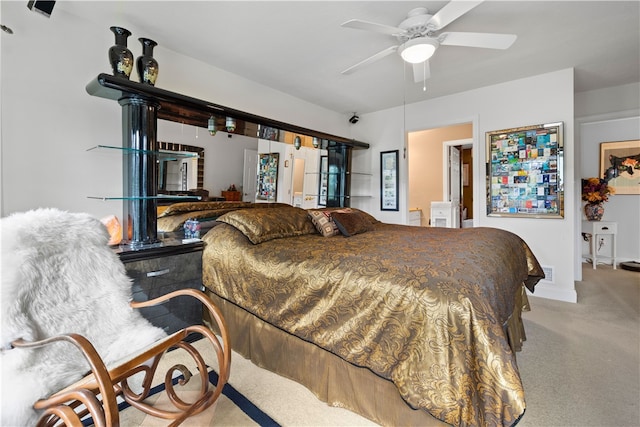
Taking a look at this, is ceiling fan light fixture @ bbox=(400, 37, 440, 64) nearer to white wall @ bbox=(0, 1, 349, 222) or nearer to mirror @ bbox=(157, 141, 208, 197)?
mirror @ bbox=(157, 141, 208, 197)

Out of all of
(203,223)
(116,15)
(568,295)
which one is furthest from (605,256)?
(116,15)

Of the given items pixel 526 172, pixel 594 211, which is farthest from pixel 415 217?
pixel 594 211

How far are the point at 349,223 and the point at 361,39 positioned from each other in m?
1.62

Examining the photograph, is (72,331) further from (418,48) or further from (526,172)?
(526,172)

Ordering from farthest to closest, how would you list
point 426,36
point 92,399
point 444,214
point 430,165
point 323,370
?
1. point 430,165
2. point 444,214
3. point 426,36
4. point 323,370
5. point 92,399

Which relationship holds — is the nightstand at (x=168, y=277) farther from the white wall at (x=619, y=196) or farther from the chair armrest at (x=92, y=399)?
the white wall at (x=619, y=196)

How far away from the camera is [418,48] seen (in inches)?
83.7

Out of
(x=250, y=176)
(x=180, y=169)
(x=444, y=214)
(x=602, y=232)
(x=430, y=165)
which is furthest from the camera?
(x=430, y=165)

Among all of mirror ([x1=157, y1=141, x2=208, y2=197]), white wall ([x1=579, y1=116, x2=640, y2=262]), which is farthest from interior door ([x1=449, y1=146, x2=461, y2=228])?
mirror ([x1=157, y1=141, x2=208, y2=197])

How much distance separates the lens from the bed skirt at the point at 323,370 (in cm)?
138

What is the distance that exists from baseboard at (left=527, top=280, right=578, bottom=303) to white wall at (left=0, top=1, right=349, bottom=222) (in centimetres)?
451

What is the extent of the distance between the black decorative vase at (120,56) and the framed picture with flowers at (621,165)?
264 inches

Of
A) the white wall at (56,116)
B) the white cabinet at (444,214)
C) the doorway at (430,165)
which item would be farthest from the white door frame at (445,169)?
the white wall at (56,116)

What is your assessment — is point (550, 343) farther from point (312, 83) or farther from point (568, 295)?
point (312, 83)
